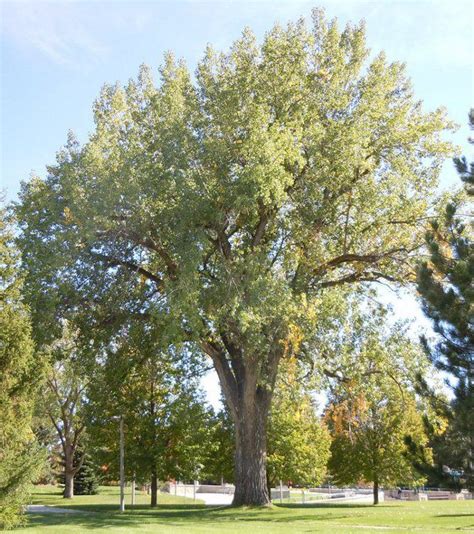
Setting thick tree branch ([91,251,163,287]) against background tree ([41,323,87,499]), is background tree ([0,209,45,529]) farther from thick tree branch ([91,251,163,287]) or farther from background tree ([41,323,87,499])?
background tree ([41,323,87,499])

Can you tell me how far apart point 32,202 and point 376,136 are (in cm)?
1245

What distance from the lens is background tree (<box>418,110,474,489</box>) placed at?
12.2m

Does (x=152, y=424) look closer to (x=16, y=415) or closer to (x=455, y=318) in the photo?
(x=16, y=415)

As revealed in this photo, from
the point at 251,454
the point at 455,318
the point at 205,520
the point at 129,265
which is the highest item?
the point at 129,265

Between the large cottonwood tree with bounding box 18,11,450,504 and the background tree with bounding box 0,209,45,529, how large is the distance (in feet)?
18.3

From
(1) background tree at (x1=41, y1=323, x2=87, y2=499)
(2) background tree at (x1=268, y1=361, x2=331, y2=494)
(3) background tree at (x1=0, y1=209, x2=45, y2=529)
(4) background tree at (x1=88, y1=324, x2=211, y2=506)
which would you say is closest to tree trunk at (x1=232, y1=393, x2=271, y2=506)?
(4) background tree at (x1=88, y1=324, x2=211, y2=506)

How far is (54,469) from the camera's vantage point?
55.4 metres

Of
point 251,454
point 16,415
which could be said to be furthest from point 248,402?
point 16,415

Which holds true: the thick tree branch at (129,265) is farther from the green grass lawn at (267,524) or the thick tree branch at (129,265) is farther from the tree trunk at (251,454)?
the green grass lawn at (267,524)

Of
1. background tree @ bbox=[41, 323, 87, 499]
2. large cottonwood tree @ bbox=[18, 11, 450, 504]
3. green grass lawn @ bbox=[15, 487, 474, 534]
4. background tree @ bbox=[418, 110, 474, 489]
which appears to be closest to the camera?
background tree @ bbox=[418, 110, 474, 489]

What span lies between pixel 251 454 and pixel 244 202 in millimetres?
9390

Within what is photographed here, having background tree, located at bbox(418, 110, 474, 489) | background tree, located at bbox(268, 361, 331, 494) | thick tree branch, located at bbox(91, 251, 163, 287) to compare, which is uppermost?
thick tree branch, located at bbox(91, 251, 163, 287)

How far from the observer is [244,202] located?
67.3 ft

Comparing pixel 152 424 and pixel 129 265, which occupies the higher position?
pixel 129 265
